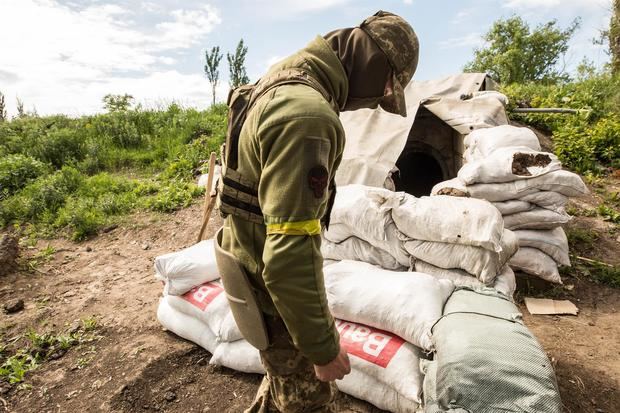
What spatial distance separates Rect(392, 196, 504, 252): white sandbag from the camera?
255cm

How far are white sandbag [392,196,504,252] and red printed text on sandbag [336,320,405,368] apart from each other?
31.1 inches

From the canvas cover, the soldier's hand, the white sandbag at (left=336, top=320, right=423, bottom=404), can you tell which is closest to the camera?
the soldier's hand

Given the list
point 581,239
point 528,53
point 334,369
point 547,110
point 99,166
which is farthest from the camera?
point 528,53

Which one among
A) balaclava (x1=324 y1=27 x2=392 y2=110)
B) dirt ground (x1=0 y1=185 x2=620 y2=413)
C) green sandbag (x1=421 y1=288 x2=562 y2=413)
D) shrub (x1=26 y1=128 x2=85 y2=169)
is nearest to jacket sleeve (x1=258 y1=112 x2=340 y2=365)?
balaclava (x1=324 y1=27 x2=392 y2=110)

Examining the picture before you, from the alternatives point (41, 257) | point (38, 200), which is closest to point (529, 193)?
point (41, 257)

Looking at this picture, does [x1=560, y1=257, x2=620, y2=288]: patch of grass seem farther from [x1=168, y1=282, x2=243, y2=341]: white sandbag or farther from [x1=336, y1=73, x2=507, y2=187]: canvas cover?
[x1=168, y1=282, x2=243, y2=341]: white sandbag

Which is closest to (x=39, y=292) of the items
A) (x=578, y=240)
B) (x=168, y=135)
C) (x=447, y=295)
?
(x=447, y=295)

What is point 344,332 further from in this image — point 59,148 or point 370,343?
point 59,148

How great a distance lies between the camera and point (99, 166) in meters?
7.96

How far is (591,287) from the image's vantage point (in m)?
3.64

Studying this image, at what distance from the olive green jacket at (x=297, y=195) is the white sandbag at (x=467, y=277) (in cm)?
171

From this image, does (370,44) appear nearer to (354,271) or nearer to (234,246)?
(234,246)

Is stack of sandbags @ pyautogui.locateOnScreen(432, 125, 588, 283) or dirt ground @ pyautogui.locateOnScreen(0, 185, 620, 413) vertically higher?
stack of sandbags @ pyautogui.locateOnScreen(432, 125, 588, 283)

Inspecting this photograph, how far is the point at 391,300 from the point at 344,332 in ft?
1.21
